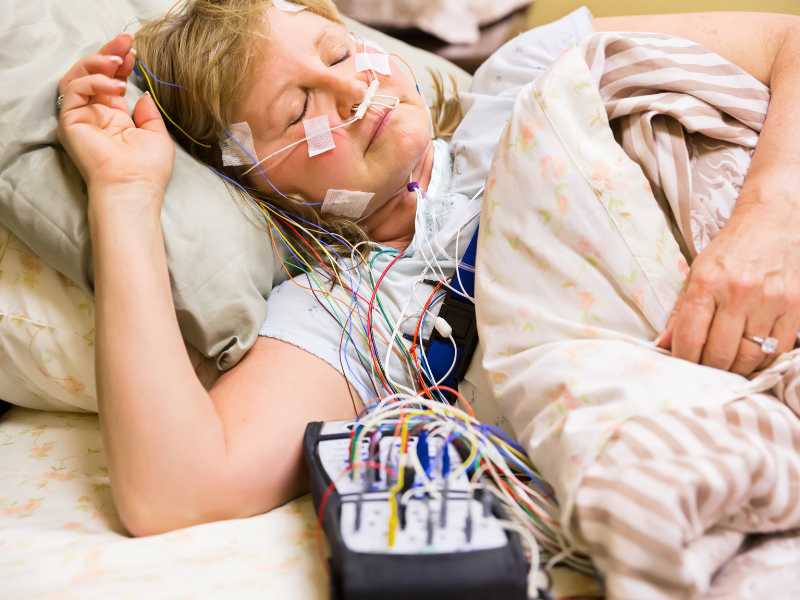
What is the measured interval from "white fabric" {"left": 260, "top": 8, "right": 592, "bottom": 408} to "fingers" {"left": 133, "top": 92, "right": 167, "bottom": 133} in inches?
13.1

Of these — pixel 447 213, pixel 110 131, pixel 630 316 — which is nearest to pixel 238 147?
pixel 110 131

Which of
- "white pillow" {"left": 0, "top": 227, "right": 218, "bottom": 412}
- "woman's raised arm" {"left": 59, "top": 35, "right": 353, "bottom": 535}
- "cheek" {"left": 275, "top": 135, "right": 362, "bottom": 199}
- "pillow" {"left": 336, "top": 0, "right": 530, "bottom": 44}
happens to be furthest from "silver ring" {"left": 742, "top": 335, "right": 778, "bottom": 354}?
"pillow" {"left": 336, "top": 0, "right": 530, "bottom": 44}

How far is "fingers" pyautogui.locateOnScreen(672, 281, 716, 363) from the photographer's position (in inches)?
34.9

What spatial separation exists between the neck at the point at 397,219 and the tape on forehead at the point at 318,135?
0.19m

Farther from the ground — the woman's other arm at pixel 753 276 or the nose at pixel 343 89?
the nose at pixel 343 89

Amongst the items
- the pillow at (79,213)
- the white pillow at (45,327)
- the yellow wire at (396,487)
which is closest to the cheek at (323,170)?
the pillow at (79,213)

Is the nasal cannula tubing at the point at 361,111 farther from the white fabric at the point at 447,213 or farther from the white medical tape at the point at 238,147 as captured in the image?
the white fabric at the point at 447,213

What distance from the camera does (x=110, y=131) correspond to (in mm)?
1092

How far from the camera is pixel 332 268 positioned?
1.27 m

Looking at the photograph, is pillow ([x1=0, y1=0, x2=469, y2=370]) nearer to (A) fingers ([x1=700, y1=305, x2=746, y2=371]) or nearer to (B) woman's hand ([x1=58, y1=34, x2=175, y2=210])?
(B) woman's hand ([x1=58, y1=34, x2=175, y2=210])

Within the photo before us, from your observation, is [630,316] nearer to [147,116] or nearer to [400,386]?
[400,386]

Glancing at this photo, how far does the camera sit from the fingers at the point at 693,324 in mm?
887

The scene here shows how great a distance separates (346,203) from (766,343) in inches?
28.8

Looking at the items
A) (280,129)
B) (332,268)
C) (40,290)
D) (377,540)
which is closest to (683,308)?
(377,540)
